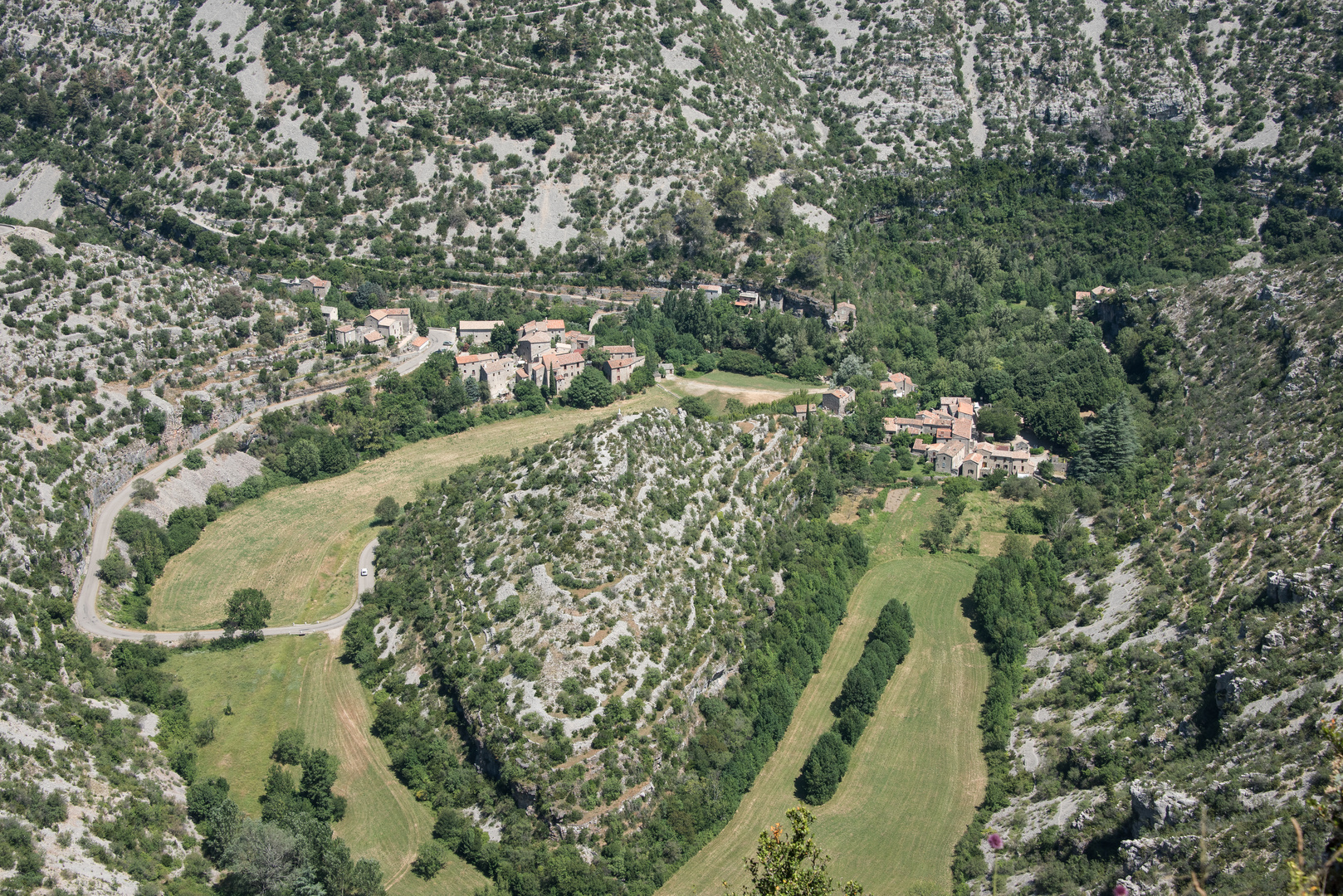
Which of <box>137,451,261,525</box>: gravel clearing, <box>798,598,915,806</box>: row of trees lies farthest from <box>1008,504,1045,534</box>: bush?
<box>137,451,261,525</box>: gravel clearing

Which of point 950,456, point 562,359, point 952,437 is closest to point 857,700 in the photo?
point 950,456

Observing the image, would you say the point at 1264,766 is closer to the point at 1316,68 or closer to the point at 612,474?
the point at 612,474

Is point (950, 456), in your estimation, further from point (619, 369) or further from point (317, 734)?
point (317, 734)

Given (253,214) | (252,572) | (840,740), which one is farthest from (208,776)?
(253,214)

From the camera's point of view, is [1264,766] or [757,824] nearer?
[1264,766]

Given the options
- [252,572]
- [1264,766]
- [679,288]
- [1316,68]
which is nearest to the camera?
[1264,766]

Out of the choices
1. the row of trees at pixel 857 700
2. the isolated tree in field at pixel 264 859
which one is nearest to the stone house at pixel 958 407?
the row of trees at pixel 857 700

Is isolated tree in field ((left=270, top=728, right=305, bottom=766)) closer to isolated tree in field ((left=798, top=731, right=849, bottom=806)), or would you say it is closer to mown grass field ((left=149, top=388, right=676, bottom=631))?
mown grass field ((left=149, top=388, right=676, bottom=631))
